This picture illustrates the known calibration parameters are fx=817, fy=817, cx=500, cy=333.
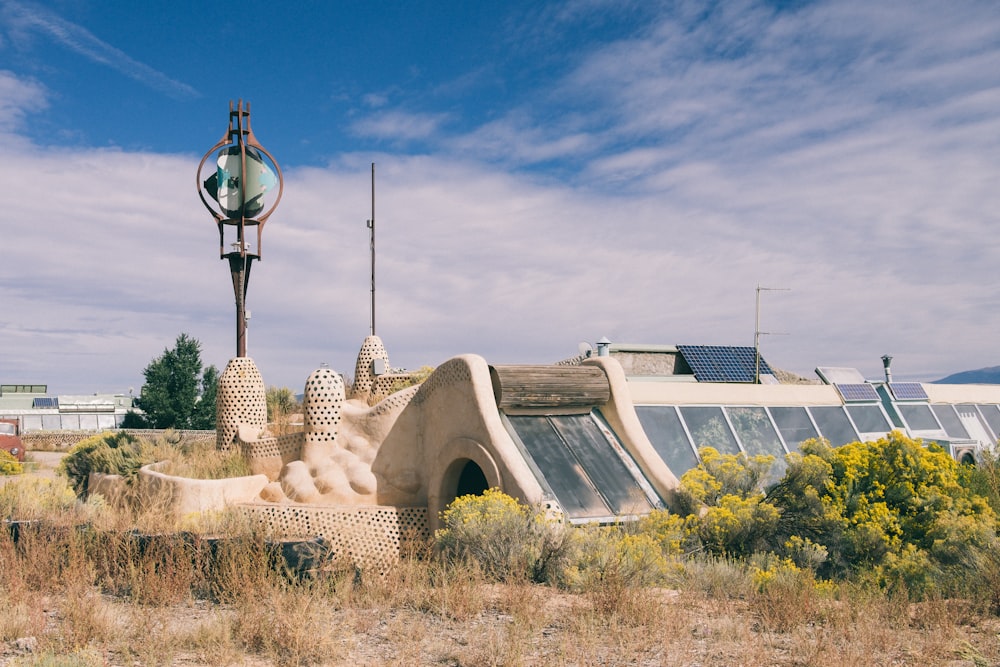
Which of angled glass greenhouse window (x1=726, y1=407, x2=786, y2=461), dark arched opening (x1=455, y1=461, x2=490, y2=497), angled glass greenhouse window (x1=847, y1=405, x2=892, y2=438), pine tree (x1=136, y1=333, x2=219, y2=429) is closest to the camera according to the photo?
dark arched opening (x1=455, y1=461, x2=490, y2=497)

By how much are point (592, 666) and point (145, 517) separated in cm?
868

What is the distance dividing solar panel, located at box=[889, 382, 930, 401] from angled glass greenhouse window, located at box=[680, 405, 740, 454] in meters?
6.82

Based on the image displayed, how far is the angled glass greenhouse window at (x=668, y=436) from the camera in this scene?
14.9 m

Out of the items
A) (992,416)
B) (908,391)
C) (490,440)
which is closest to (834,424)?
(908,391)

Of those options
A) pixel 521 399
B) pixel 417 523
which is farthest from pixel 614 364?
pixel 417 523

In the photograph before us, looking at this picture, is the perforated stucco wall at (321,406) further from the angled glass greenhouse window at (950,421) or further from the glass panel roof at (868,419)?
the angled glass greenhouse window at (950,421)

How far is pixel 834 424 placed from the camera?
1800cm

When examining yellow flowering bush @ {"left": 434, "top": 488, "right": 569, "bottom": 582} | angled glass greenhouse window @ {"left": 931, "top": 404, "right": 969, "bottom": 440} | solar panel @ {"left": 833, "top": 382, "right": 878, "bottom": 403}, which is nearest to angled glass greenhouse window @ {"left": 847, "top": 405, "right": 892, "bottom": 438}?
solar panel @ {"left": 833, "top": 382, "right": 878, "bottom": 403}

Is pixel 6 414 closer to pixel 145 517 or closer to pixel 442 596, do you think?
pixel 145 517

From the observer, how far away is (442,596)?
8008 mm

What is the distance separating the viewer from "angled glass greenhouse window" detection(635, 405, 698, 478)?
48.9ft

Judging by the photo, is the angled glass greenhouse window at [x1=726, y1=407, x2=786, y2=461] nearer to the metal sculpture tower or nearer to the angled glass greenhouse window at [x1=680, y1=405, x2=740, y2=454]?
the angled glass greenhouse window at [x1=680, y1=405, x2=740, y2=454]

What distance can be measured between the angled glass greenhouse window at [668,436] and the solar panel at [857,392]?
5.50 m

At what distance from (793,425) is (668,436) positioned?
3.60 metres
